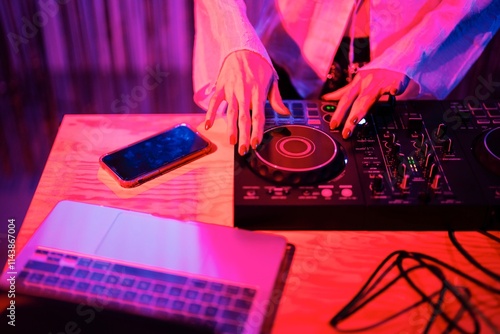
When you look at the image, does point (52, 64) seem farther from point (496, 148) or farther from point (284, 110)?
point (496, 148)

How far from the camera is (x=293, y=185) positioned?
91 centimetres

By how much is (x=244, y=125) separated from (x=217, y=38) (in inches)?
13.2

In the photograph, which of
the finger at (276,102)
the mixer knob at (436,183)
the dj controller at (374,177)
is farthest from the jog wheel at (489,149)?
the finger at (276,102)

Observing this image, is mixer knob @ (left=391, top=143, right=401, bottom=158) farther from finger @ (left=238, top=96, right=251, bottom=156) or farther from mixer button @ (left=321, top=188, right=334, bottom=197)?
finger @ (left=238, top=96, right=251, bottom=156)

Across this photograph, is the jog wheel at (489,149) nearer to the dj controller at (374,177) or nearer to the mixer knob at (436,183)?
the dj controller at (374,177)

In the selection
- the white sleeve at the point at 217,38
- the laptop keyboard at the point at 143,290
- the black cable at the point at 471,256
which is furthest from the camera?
the white sleeve at the point at 217,38

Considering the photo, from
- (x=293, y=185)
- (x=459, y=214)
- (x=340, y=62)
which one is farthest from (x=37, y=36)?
(x=459, y=214)

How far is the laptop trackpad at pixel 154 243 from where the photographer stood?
814 millimetres

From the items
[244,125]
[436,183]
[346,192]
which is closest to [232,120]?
[244,125]

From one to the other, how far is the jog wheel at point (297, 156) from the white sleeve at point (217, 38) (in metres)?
0.21

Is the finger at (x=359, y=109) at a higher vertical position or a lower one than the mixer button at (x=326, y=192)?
higher

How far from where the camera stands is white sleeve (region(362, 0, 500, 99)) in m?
1.20

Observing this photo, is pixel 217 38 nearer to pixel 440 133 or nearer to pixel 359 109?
pixel 359 109

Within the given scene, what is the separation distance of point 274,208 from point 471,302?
0.31m
